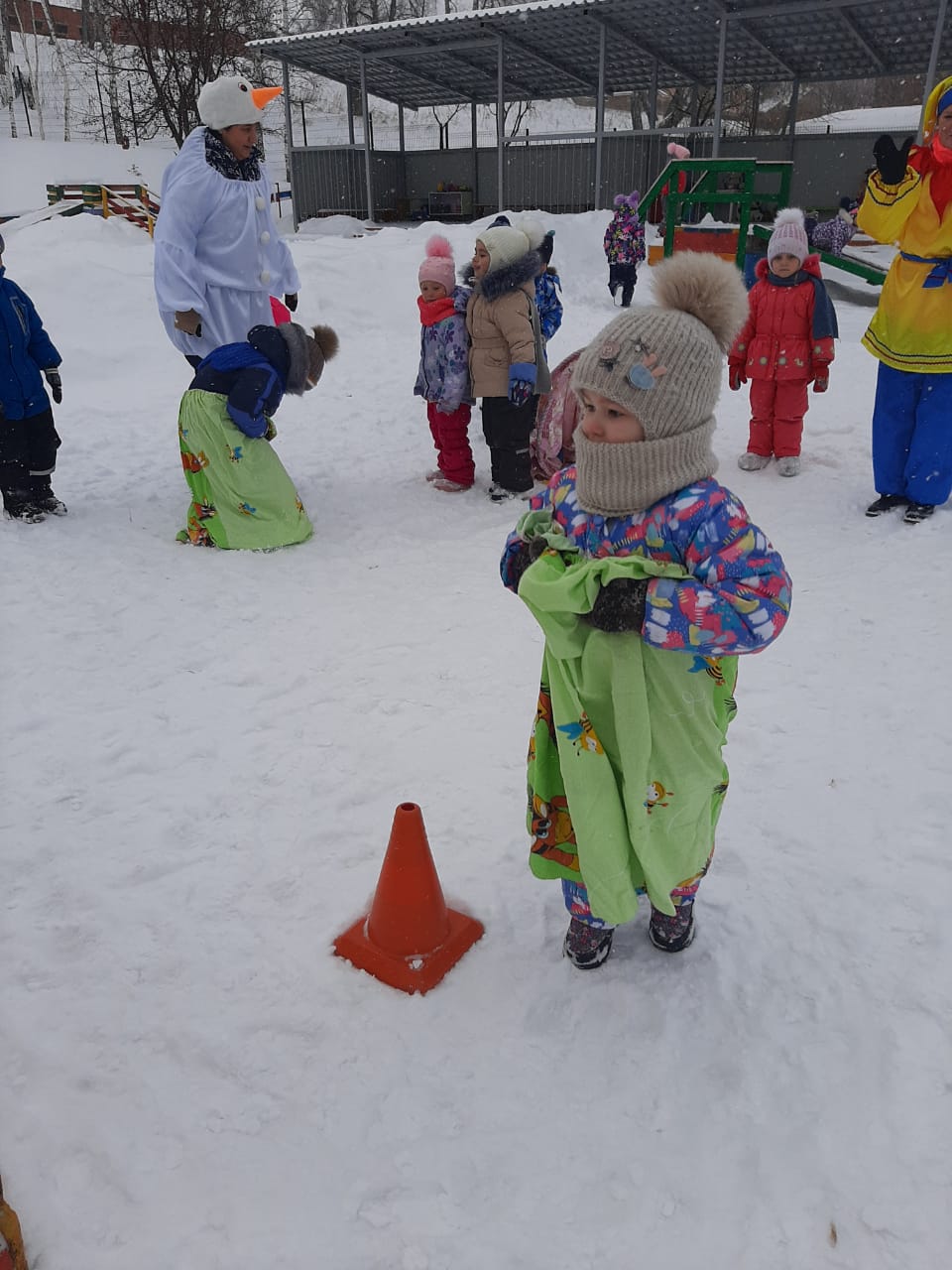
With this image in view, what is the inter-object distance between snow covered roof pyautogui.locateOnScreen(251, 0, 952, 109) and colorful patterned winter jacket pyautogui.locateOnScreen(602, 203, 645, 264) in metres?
4.83

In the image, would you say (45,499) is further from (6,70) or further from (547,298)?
(6,70)

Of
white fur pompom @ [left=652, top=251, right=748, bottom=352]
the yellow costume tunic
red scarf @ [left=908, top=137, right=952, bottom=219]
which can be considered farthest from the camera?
the yellow costume tunic

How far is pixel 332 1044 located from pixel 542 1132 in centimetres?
52

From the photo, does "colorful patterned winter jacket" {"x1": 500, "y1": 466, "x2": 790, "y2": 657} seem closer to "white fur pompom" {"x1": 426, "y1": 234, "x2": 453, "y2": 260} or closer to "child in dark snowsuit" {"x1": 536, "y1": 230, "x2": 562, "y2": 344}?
"white fur pompom" {"x1": 426, "y1": 234, "x2": 453, "y2": 260}

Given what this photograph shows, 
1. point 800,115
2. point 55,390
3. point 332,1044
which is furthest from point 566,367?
point 800,115

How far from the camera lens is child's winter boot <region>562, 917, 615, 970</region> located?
2.25 meters

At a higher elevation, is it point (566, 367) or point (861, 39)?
point (861, 39)

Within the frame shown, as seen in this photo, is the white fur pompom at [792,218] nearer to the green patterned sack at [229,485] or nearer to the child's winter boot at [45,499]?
the green patterned sack at [229,485]

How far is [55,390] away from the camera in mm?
5227

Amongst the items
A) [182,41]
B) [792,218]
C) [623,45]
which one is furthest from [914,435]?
[182,41]

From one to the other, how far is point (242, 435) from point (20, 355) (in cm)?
134

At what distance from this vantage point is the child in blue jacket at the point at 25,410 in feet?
16.2

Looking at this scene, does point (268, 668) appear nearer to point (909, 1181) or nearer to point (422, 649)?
point (422, 649)

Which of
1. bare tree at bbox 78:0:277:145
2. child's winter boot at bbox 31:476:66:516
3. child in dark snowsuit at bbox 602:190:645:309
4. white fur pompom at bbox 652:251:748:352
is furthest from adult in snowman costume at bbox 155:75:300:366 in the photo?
bare tree at bbox 78:0:277:145
